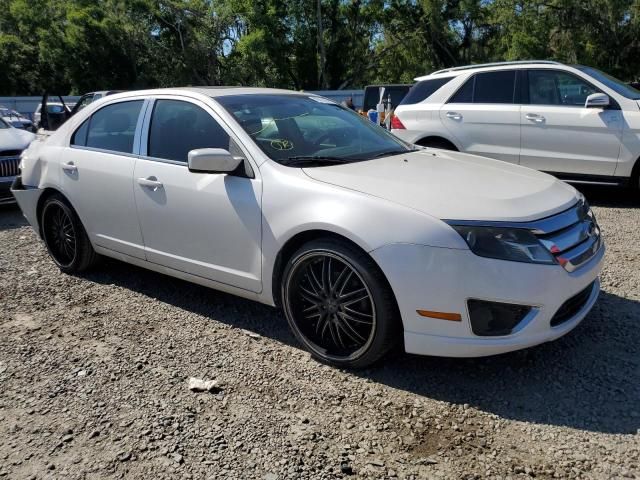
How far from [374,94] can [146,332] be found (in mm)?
11879

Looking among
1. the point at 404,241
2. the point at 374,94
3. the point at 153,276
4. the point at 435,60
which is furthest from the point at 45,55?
the point at 404,241

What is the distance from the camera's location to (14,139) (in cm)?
843

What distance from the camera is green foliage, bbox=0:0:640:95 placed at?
3612 centimetres

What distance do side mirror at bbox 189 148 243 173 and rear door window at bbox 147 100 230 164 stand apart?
254mm

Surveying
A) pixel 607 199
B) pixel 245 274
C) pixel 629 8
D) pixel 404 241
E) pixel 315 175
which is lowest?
pixel 607 199

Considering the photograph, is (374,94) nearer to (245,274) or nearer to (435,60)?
(245,274)

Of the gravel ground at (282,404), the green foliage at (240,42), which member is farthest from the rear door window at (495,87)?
the green foliage at (240,42)

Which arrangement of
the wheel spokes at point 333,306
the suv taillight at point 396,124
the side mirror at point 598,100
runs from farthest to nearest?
the suv taillight at point 396,124 → the side mirror at point 598,100 → the wheel spokes at point 333,306

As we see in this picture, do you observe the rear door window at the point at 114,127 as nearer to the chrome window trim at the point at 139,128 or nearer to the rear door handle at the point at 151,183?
the chrome window trim at the point at 139,128

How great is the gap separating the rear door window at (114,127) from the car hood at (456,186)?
5.57 feet

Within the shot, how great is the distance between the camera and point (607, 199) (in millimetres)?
7500

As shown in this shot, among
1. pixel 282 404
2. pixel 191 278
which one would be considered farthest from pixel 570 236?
pixel 191 278

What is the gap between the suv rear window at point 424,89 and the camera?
7949 mm

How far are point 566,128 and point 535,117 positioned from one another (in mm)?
399
